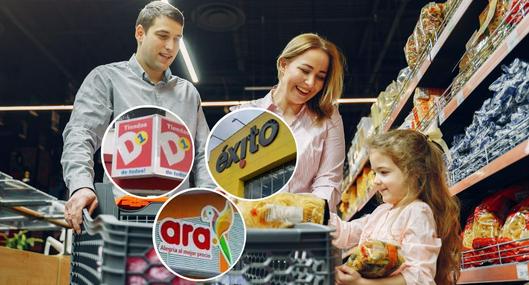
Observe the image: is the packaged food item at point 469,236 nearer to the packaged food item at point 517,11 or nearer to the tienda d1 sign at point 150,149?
the packaged food item at point 517,11

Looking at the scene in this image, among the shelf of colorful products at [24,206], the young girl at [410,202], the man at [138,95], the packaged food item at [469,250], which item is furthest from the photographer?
the shelf of colorful products at [24,206]

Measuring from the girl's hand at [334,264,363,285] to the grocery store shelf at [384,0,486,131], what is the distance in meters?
1.58

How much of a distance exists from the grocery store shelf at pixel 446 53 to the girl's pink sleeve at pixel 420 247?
1179 millimetres

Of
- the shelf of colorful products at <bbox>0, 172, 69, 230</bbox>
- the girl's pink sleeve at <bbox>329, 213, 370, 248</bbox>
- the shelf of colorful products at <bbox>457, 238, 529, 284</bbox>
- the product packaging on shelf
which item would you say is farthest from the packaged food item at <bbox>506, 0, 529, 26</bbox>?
the shelf of colorful products at <bbox>0, 172, 69, 230</bbox>

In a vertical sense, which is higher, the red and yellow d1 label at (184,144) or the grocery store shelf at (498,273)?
the red and yellow d1 label at (184,144)

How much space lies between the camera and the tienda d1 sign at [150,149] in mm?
888

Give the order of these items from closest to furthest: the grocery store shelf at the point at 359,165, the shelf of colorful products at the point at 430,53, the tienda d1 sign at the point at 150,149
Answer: the tienda d1 sign at the point at 150,149, the shelf of colorful products at the point at 430,53, the grocery store shelf at the point at 359,165

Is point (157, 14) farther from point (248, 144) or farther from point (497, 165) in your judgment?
point (497, 165)

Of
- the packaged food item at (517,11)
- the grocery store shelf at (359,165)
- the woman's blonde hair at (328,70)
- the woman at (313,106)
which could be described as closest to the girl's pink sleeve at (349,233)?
the woman at (313,106)

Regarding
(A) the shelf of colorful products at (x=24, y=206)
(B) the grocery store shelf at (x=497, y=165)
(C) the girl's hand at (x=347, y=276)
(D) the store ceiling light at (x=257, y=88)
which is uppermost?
(D) the store ceiling light at (x=257, y=88)

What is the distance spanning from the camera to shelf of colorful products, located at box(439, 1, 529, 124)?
67.2 inches

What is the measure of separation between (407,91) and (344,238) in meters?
1.68

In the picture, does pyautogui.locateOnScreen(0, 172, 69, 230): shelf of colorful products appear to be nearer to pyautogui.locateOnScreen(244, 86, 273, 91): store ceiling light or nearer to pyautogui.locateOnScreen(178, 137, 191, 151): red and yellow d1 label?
pyautogui.locateOnScreen(178, 137, 191, 151): red and yellow d1 label

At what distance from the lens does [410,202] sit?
1518 millimetres
